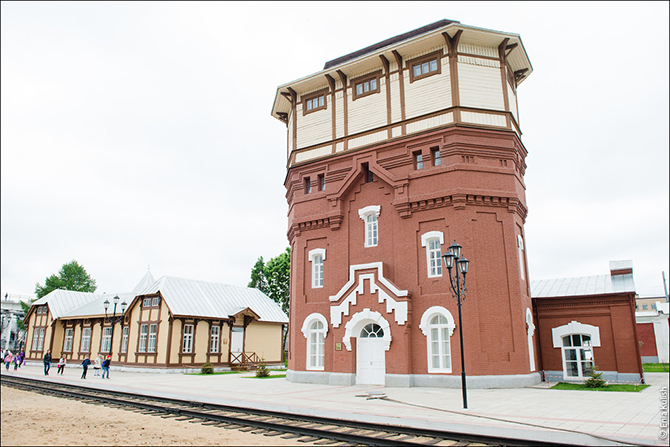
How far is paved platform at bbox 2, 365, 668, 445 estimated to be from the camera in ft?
31.2

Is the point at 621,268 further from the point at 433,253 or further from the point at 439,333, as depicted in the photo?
the point at 439,333

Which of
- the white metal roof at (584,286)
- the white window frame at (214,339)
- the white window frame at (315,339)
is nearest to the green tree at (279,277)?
the white window frame at (214,339)

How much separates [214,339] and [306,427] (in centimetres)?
2569

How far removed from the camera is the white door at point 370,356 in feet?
67.1

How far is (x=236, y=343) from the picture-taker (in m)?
35.9

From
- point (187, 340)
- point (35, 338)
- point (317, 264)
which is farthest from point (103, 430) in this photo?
point (35, 338)

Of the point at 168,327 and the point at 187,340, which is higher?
the point at 168,327

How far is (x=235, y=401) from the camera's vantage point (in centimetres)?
1517

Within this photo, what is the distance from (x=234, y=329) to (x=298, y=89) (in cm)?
1971

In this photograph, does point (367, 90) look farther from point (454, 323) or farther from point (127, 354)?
point (127, 354)

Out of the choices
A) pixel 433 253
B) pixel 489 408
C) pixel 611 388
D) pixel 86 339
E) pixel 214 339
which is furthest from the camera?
pixel 86 339

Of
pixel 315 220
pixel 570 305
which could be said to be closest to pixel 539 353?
pixel 570 305

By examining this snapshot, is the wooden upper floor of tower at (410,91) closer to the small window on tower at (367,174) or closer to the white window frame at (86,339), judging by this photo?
the small window on tower at (367,174)

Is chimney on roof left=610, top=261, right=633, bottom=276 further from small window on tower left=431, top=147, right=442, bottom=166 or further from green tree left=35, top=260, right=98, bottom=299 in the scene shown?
green tree left=35, top=260, right=98, bottom=299
